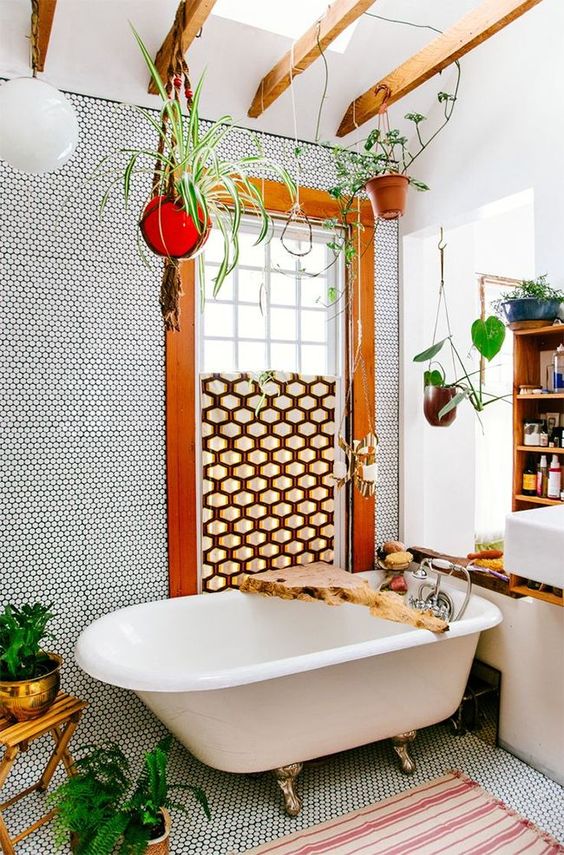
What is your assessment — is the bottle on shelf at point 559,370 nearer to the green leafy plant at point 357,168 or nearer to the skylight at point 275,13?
the green leafy plant at point 357,168

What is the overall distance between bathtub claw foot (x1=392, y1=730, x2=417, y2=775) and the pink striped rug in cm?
13

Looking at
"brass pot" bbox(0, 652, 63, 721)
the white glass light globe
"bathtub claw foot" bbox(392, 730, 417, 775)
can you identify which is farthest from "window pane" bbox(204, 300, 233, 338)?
"bathtub claw foot" bbox(392, 730, 417, 775)

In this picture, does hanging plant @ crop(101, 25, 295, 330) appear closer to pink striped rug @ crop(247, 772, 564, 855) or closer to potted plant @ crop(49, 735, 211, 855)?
potted plant @ crop(49, 735, 211, 855)

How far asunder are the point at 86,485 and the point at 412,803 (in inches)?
72.3

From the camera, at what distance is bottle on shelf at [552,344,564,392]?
2408mm

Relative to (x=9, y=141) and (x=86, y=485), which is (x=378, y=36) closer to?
(x=9, y=141)

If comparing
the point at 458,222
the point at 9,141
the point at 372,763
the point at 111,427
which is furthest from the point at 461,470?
the point at 9,141

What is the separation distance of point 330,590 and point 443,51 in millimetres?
2301

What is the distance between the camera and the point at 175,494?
2.85 m

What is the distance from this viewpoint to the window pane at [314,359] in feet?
10.9

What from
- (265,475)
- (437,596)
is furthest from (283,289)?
(437,596)

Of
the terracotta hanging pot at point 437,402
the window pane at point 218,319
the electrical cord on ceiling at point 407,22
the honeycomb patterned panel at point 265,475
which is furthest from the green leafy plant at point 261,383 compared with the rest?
the electrical cord on ceiling at point 407,22

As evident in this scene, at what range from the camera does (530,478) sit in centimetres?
254

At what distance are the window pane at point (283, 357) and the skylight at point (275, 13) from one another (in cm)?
139
